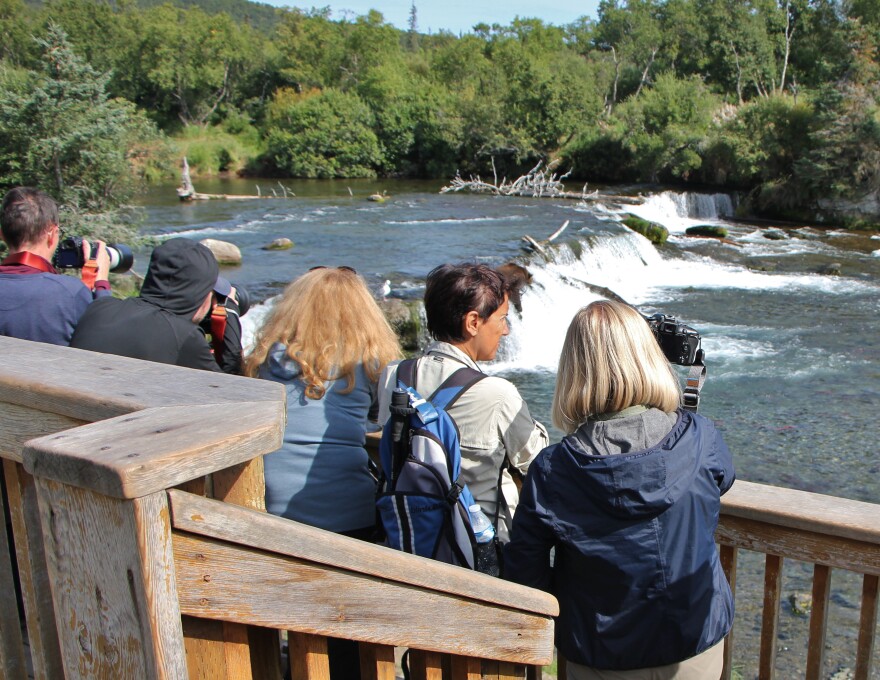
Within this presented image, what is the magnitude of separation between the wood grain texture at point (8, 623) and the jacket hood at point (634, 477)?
4.35ft

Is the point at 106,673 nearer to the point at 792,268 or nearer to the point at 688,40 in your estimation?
the point at 792,268

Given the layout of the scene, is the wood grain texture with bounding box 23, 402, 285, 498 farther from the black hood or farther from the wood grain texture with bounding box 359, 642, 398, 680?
the black hood

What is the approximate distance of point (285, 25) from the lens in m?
59.8

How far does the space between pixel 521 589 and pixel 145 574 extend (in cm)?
87

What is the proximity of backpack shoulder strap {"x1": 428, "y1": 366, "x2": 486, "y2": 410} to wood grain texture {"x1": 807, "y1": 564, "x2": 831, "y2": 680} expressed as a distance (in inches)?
42.7

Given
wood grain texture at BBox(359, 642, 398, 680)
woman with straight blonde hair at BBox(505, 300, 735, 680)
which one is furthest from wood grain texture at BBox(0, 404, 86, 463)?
woman with straight blonde hair at BBox(505, 300, 735, 680)

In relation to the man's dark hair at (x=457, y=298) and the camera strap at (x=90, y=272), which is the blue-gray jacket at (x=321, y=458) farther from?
the camera strap at (x=90, y=272)

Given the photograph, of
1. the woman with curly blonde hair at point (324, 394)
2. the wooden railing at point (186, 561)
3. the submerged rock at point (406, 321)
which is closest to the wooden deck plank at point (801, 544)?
the wooden railing at point (186, 561)

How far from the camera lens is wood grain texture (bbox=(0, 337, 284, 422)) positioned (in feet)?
4.97

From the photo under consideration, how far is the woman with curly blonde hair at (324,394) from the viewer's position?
99.3 inches

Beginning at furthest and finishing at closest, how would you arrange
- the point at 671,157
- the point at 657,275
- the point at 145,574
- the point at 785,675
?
the point at 671,157, the point at 657,275, the point at 785,675, the point at 145,574

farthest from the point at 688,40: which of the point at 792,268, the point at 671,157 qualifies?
the point at 792,268

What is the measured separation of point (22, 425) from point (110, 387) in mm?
234

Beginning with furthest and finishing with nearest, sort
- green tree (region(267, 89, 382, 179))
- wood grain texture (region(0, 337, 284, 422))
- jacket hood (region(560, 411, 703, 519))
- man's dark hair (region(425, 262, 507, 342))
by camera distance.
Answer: green tree (region(267, 89, 382, 179)), man's dark hair (region(425, 262, 507, 342)), jacket hood (region(560, 411, 703, 519)), wood grain texture (region(0, 337, 284, 422))
